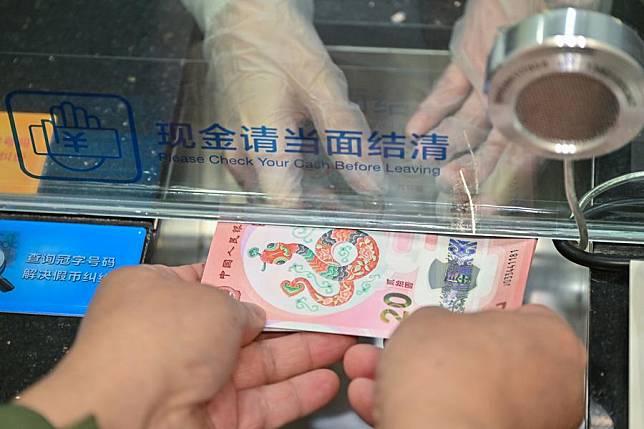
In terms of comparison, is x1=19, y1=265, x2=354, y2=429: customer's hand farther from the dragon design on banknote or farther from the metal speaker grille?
the metal speaker grille

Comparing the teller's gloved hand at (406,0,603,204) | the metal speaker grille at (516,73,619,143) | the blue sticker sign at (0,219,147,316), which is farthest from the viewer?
the blue sticker sign at (0,219,147,316)

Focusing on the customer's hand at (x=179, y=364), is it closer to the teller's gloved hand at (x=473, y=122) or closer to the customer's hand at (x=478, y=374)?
the customer's hand at (x=478, y=374)

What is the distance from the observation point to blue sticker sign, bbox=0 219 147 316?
2.48ft

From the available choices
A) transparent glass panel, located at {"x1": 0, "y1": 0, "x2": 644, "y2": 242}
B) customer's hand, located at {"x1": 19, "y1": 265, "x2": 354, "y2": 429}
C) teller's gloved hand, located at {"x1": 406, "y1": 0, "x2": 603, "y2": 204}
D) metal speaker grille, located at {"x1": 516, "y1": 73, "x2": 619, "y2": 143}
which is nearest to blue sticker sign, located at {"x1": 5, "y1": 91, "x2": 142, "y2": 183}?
transparent glass panel, located at {"x1": 0, "y1": 0, "x2": 644, "y2": 242}

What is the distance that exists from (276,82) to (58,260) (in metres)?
0.28

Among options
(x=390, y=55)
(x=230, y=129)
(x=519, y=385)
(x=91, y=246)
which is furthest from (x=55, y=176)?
(x=519, y=385)

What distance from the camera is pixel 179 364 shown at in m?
0.60

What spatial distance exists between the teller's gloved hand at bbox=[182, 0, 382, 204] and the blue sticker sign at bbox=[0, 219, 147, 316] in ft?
0.47

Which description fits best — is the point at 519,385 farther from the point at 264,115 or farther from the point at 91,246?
the point at 91,246

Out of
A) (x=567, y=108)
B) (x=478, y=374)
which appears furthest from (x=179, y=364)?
(x=567, y=108)

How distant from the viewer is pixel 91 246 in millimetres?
792

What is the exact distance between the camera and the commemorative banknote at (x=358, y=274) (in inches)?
28.4

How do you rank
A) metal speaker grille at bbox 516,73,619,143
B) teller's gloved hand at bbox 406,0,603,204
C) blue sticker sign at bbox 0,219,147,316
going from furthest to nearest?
1. blue sticker sign at bbox 0,219,147,316
2. teller's gloved hand at bbox 406,0,603,204
3. metal speaker grille at bbox 516,73,619,143

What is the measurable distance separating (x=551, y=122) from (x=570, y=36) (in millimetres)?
67
